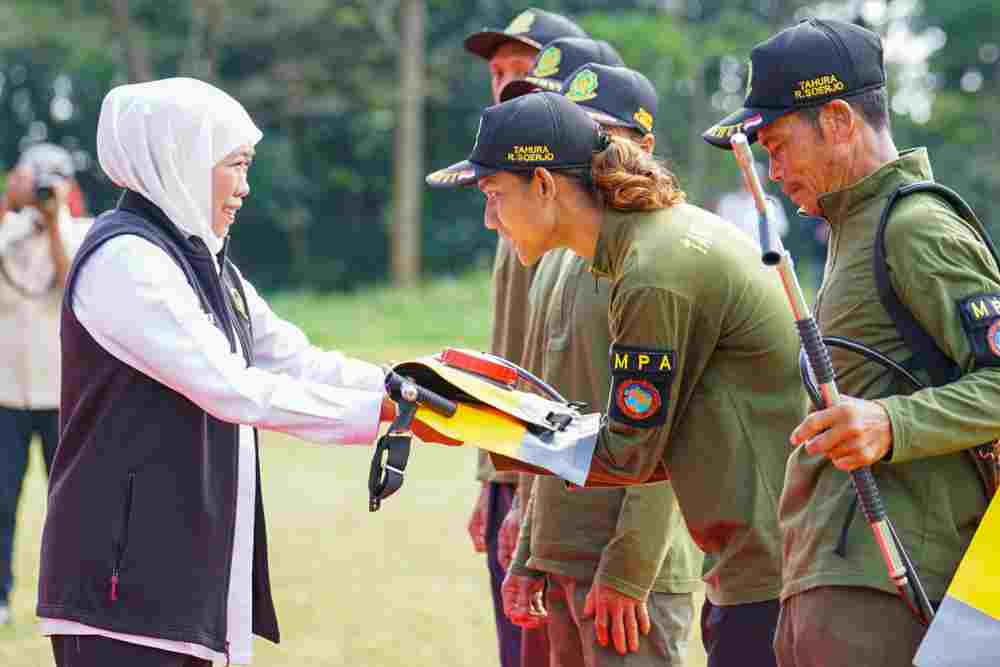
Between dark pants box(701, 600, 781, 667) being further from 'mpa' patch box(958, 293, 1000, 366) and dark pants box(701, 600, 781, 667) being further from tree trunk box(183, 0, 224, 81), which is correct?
tree trunk box(183, 0, 224, 81)

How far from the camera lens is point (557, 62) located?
17.5ft

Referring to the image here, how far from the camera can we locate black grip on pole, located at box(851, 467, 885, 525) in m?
3.11

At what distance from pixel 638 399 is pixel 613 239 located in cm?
43

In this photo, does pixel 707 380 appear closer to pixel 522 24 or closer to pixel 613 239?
pixel 613 239

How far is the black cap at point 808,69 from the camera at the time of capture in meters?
3.37

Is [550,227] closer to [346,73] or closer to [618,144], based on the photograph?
[618,144]

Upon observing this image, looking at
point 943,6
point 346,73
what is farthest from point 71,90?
point 943,6

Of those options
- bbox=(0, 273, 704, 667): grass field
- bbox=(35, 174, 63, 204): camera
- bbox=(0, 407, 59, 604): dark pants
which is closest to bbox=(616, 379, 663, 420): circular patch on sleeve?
bbox=(0, 273, 704, 667): grass field

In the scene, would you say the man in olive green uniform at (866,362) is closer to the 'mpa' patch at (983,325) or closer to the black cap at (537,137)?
the 'mpa' patch at (983,325)

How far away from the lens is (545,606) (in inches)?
181

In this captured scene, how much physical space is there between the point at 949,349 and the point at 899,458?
0.25 metres

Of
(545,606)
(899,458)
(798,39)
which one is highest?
(798,39)

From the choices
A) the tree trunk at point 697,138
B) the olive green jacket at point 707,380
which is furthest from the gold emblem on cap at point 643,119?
the tree trunk at point 697,138

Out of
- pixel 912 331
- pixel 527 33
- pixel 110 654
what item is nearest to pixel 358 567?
pixel 527 33
